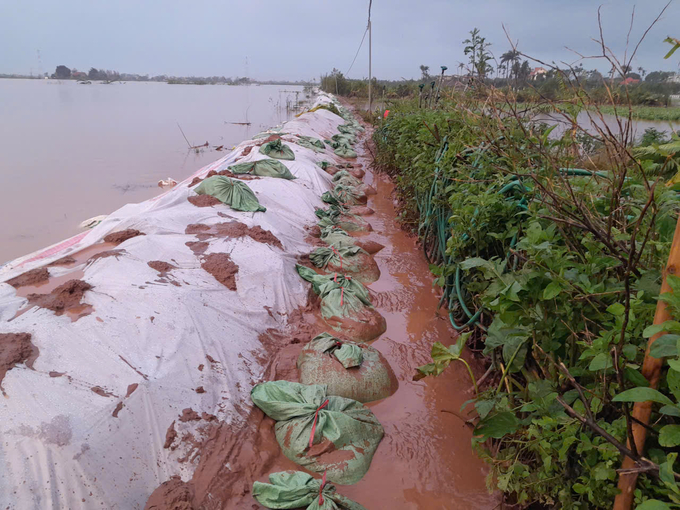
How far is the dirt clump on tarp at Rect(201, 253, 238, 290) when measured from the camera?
147 inches

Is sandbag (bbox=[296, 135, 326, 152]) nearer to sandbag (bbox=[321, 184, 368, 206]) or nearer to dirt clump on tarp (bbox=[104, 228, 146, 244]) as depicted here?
sandbag (bbox=[321, 184, 368, 206])

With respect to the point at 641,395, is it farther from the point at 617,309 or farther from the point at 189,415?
the point at 189,415

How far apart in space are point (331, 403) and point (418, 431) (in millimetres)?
691

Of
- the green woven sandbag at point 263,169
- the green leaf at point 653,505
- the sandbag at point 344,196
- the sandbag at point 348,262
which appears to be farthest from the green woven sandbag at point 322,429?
the sandbag at point 344,196

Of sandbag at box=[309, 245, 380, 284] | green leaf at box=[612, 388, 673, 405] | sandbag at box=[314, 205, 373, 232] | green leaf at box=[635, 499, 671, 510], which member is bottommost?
sandbag at box=[309, 245, 380, 284]

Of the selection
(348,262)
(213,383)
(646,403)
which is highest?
(646,403)

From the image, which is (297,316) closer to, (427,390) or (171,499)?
(427,390)

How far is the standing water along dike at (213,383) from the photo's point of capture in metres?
2.10

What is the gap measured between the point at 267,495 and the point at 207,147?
15.6m

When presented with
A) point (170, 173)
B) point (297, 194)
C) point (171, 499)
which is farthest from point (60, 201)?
point (171, 499)

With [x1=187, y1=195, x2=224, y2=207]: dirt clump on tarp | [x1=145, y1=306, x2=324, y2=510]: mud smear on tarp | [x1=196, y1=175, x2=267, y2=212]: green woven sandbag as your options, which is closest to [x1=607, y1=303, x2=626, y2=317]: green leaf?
[x1=145, y1=306, x2=324, y2=510]: mud smear on tarp

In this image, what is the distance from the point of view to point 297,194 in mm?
6531

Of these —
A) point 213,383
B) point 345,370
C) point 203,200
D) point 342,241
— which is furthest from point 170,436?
point 342,241

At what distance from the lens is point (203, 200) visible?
16.9 feet
